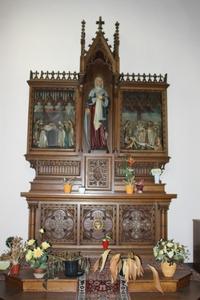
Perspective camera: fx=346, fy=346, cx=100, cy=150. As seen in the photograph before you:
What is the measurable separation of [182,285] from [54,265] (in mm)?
1740

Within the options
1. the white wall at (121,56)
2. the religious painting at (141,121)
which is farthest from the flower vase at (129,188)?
the white wall at (121,56)

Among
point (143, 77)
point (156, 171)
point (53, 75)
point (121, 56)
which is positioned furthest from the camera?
point (121, 56)

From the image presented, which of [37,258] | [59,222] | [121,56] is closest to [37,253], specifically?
[37,258]

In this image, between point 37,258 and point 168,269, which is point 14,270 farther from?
point 168,269

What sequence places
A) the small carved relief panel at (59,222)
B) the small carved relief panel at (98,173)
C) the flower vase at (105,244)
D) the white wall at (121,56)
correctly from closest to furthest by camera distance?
the flower vase at (105,244)
the small carved relief panel at (59,222)
the small carved relief panel at (98,173)
the white wall at (121,56)

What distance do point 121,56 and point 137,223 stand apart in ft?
10.1

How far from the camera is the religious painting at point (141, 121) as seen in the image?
19.8 feet

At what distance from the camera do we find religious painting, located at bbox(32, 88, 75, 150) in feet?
19.6

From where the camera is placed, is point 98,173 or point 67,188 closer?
point 67,188

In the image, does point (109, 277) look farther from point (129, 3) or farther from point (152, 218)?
point (129, 3)

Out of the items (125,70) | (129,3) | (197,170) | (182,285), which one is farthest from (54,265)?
(129,3)

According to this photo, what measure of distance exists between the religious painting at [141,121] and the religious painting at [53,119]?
91cm

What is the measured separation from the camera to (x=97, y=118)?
599 centimetres

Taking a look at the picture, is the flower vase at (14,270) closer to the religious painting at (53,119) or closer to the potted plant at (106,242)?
the potted plant at (106,242)
